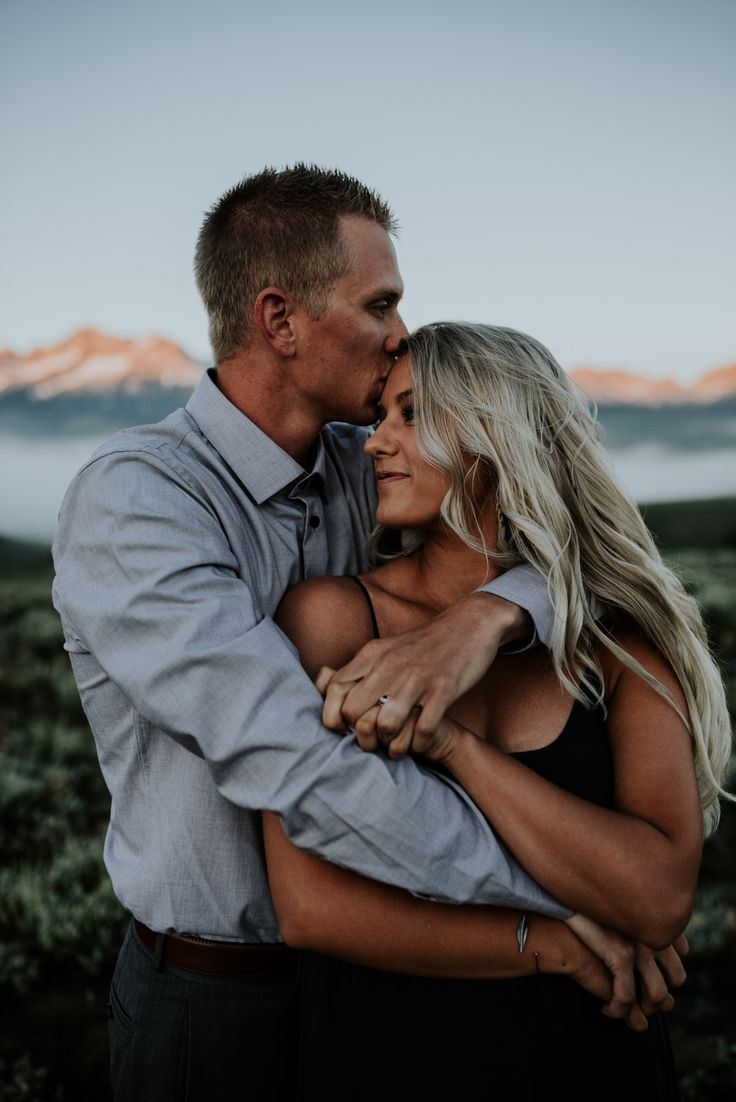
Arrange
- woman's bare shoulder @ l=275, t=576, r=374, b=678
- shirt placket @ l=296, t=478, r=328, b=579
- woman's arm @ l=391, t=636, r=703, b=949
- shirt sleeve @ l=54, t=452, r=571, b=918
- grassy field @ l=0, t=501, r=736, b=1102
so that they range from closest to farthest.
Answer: shirt sleeve @ l=54, t=452, r=571, b=918, woman's arm @ l=391, t=636, r=703, b=949, woman's bare shoulder @ l=275, t=576, r=374, b=678, shirt placket @ l=296, t=478, r=328, b=579, grassy field @ l=0, t=501, r=736, b=1102

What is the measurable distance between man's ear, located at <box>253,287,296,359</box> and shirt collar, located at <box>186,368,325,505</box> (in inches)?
9.3

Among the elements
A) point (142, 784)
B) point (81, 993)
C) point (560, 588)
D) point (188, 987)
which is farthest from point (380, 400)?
point (81, 993)

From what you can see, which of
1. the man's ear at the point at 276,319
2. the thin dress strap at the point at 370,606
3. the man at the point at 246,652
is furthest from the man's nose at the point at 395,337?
the thin dress strap at the point at 370,606

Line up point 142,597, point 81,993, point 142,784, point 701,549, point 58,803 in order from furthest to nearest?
point 701,549
point 58,803
point 81,993
point 142,784
point 142,597

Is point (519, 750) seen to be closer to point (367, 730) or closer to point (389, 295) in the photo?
point (367, 730)

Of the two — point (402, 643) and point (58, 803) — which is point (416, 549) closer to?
point (402, 643)

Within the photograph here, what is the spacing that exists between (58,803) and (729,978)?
401cm

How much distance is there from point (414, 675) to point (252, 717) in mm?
316

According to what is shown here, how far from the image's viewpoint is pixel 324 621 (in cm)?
221

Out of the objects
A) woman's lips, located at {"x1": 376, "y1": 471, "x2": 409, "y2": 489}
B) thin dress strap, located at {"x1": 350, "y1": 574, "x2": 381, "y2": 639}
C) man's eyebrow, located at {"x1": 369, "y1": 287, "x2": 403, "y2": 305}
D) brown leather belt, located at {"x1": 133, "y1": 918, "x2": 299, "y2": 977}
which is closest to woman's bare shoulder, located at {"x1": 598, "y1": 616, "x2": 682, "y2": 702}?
thin dress strap, located at {"x1": 350, "y1": 574, "x2": 381, "y2": 639}

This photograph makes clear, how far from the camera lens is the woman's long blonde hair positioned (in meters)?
2.32

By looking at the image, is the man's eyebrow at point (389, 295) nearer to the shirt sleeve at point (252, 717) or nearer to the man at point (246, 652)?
the man at point (246, 652)

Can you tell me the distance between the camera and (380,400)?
9.02 ft

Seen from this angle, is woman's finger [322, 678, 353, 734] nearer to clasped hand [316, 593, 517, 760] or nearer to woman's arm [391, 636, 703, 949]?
clasped hand [316, 593, 517, 760]
